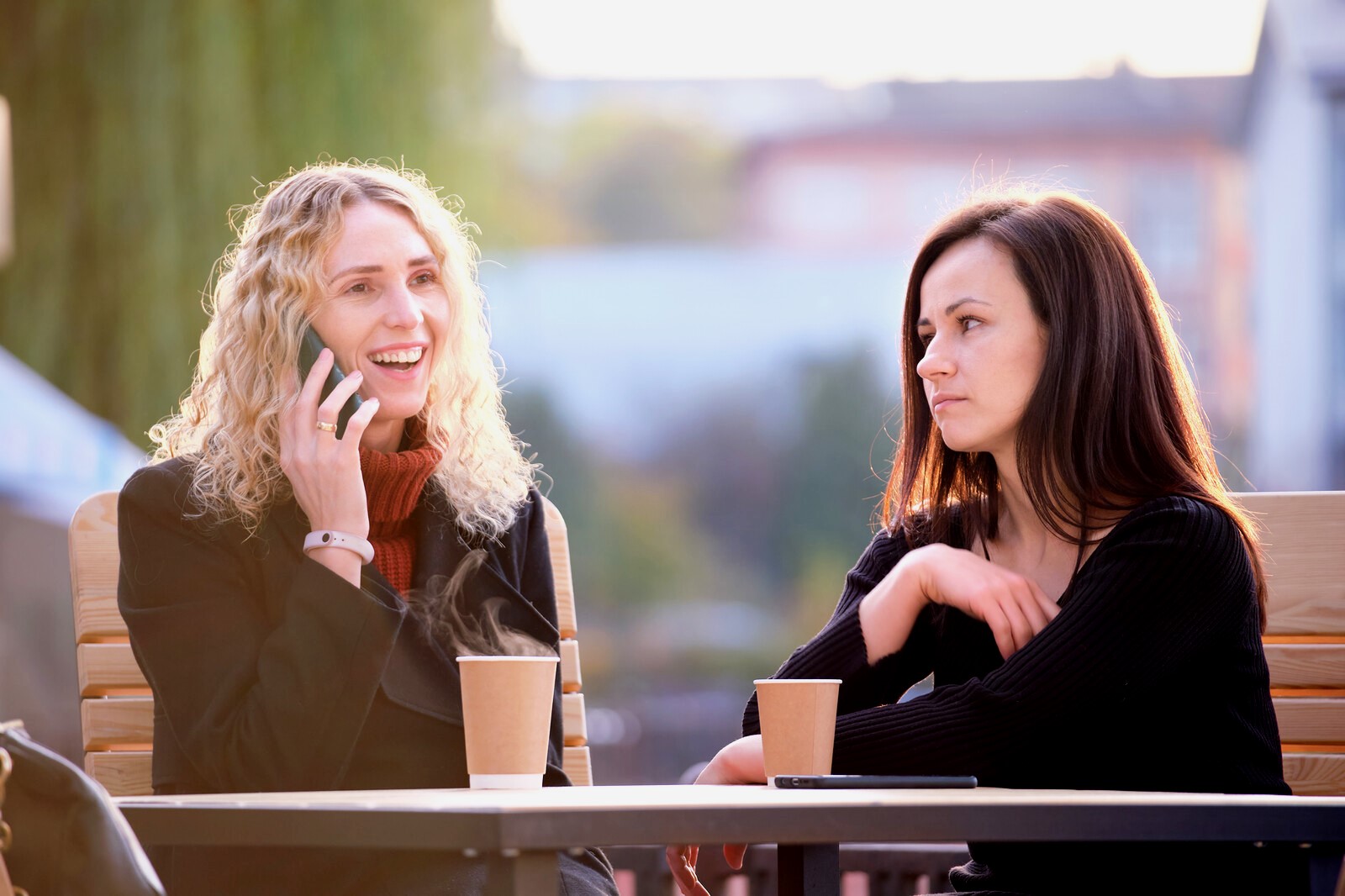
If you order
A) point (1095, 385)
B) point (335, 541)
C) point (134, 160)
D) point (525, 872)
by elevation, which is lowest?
point (525, 872)

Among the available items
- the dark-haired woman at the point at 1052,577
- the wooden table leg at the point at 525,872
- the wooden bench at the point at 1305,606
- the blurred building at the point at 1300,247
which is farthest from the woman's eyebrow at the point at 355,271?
the blurred building at the point at 1300,247

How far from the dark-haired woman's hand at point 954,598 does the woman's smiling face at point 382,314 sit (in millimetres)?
708

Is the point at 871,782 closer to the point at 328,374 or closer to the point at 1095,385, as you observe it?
the point at 1095,385

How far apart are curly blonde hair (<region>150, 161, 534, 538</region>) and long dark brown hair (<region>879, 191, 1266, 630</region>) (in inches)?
30.2

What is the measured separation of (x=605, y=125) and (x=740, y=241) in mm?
1884

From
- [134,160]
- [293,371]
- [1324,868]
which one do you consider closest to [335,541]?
[293,371]

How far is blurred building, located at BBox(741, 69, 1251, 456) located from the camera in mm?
13117

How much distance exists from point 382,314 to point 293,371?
0.48 feet

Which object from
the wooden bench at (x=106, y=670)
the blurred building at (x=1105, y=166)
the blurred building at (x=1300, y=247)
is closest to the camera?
the wooden bench at (x=106, y=670)

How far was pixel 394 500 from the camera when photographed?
201cm

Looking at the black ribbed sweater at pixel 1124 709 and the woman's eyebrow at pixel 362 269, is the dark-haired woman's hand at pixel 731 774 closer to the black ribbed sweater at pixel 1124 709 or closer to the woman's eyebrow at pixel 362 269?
the black ribbed sweater at pixel 1124 709

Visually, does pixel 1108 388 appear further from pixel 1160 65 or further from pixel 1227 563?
pixel 1160 65

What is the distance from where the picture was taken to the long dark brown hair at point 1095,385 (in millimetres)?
1782

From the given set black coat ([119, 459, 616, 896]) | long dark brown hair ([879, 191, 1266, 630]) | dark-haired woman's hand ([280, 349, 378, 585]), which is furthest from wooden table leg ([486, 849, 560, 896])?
long dark brown hair ([879, 191, 1266, 630])
